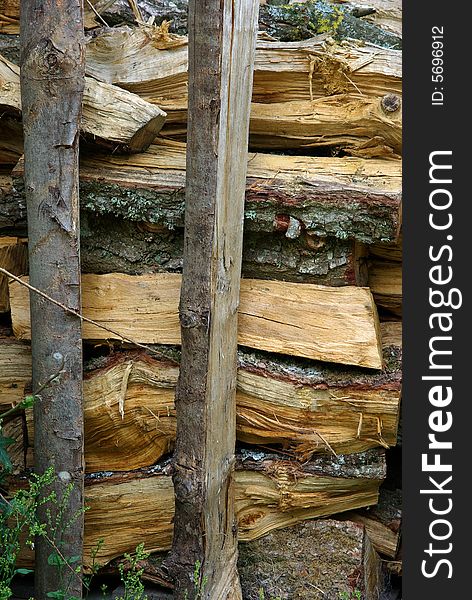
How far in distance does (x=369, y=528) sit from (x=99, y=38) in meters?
2.27

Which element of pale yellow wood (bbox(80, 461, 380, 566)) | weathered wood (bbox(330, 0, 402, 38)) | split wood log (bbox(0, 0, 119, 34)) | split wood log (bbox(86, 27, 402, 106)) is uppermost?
weathered wood (bbox(330, 0, 402, 38))

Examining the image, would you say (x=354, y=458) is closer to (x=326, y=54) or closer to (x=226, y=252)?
(x=226, y=252)

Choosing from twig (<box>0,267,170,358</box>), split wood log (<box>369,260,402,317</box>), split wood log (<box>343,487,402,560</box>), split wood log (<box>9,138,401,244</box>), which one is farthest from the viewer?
split wood log (<box>343,487,402,560</box>)

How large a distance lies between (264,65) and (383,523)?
1.94m

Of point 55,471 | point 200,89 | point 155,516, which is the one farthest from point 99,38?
point 155,516

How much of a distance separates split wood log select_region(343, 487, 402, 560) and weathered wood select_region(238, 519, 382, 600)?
0.42 feet

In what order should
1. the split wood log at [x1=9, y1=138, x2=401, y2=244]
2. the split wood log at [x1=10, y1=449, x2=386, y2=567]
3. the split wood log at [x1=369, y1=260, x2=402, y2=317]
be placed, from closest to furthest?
the split wood log at [x1=9, y1=138, x2=401, y2=244] < the split wood log at [x1=10, y1=449, x2=386, y2=567] < the split wood log at [x1=369, y1=260, x2=402, y2=317]

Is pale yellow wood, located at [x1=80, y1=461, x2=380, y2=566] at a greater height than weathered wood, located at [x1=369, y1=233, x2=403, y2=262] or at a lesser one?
lesser

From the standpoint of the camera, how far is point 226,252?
2.96m

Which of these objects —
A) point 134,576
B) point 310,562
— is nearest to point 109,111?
point 134,576

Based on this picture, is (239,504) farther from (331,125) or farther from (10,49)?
(10,49)

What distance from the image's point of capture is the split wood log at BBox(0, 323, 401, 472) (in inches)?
123

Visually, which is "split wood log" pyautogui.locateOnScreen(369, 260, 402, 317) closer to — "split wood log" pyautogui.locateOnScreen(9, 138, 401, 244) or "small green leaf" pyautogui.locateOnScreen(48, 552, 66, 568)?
"split wood log" pyautogui.locateOnScreen(9, 138, 401, 244)

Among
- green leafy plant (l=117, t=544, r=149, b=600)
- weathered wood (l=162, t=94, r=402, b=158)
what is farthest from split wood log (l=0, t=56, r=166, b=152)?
green leafy plant (l=117, t=544, r=149, b=600)
